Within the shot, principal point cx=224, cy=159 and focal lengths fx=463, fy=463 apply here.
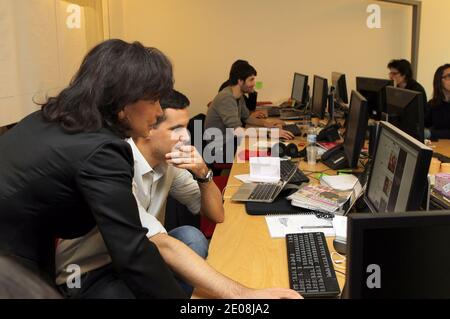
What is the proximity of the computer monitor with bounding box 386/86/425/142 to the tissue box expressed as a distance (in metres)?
0.28

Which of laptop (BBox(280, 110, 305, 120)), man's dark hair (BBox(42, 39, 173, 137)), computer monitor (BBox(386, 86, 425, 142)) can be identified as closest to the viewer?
man's dark hair (BBox(42, 39, 173, 137))

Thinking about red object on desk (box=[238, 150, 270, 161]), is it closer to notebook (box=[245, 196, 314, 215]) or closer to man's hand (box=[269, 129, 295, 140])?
man's hand (box=[269, 129, 295, 140])

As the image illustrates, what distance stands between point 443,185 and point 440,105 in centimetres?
230

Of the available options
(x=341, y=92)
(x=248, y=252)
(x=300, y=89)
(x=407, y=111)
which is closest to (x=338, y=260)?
(x=248, y=252)

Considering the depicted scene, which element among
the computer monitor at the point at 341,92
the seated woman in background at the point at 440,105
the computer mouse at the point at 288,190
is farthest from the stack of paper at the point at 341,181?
the computer monitor at the point at 341,92

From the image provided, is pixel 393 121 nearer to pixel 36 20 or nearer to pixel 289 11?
pixel 36 20

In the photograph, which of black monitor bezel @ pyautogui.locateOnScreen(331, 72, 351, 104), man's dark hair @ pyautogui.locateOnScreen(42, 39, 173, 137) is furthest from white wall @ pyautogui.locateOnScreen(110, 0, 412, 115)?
man's dark hair @ pyautogui.locateOnScreen(42, 39, 173, 137)

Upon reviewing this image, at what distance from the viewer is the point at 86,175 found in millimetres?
1086

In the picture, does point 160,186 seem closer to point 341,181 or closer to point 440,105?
point 341,181

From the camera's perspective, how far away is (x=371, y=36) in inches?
231

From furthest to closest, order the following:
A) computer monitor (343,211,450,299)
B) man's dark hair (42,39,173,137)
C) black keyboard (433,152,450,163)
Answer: black keyboard (433,152,450,163) < man's dark hair (42,39,173,137) < computer monitor (343,211,450,299)

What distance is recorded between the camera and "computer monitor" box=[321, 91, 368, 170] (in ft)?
7.66
